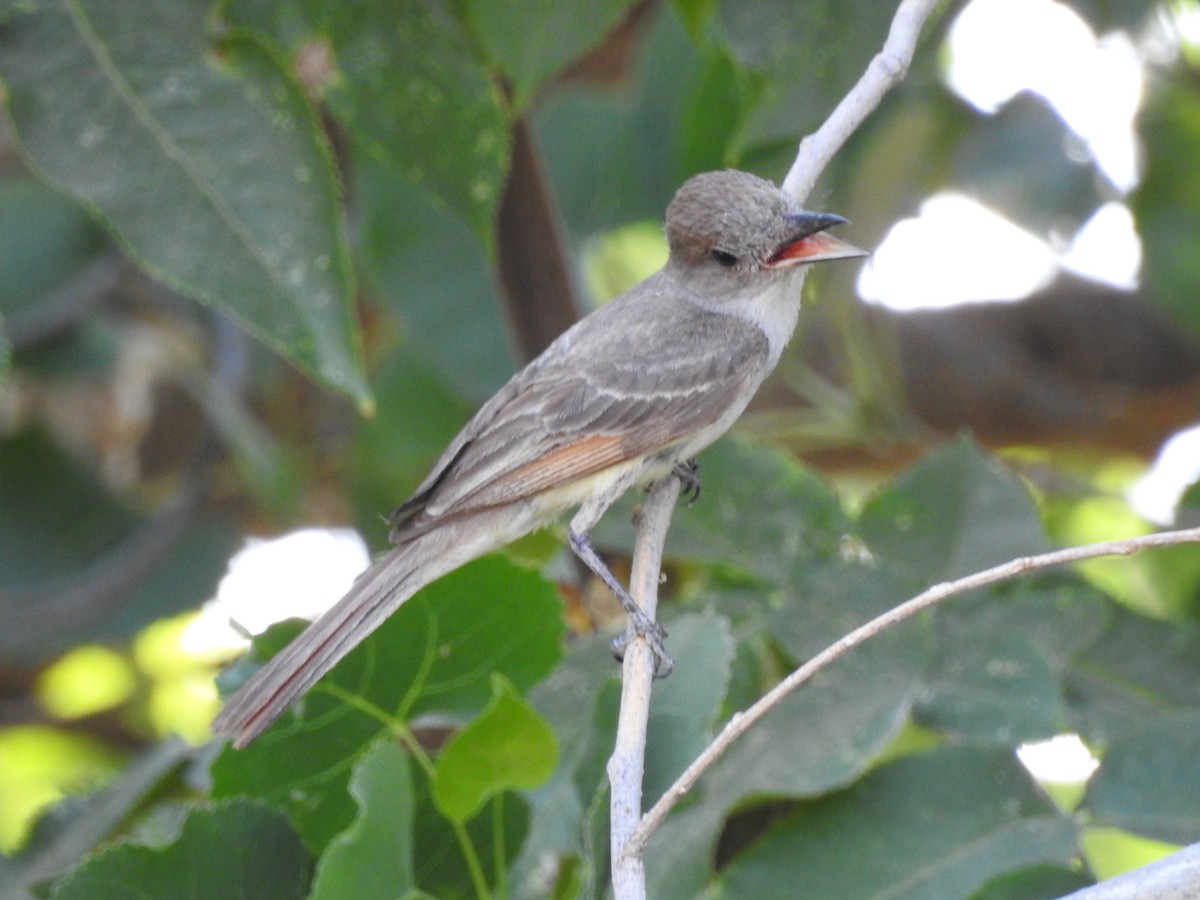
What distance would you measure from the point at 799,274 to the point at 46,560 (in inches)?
107

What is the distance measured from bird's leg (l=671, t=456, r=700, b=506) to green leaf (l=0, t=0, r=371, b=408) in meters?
1.04

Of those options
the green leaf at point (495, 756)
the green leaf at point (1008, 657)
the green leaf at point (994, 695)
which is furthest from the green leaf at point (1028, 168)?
the green leaf at point (495, 756)

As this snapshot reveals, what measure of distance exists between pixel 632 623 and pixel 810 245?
111 centimetres

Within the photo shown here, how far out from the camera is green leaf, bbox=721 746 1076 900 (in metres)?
2.49

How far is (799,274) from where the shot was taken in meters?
3.66

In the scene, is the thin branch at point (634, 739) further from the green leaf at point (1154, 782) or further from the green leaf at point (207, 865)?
the green leaf at point (1154, 782)

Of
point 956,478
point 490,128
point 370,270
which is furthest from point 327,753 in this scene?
point 370,270

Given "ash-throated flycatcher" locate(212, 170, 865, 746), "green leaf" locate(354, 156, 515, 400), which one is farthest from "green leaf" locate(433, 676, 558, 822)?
"green leaf" locate(354, 156, 515, 400)

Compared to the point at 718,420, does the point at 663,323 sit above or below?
above

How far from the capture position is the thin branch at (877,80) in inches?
106

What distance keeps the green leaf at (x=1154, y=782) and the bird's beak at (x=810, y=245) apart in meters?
1.10

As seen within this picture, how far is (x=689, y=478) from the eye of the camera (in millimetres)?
3559

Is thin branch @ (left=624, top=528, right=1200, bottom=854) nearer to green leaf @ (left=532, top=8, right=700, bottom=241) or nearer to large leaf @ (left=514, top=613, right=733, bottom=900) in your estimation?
large leaf @ (left=514, top=613, right=733, bottom=900)

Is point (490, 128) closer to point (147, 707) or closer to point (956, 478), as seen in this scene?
point (956, 478)
